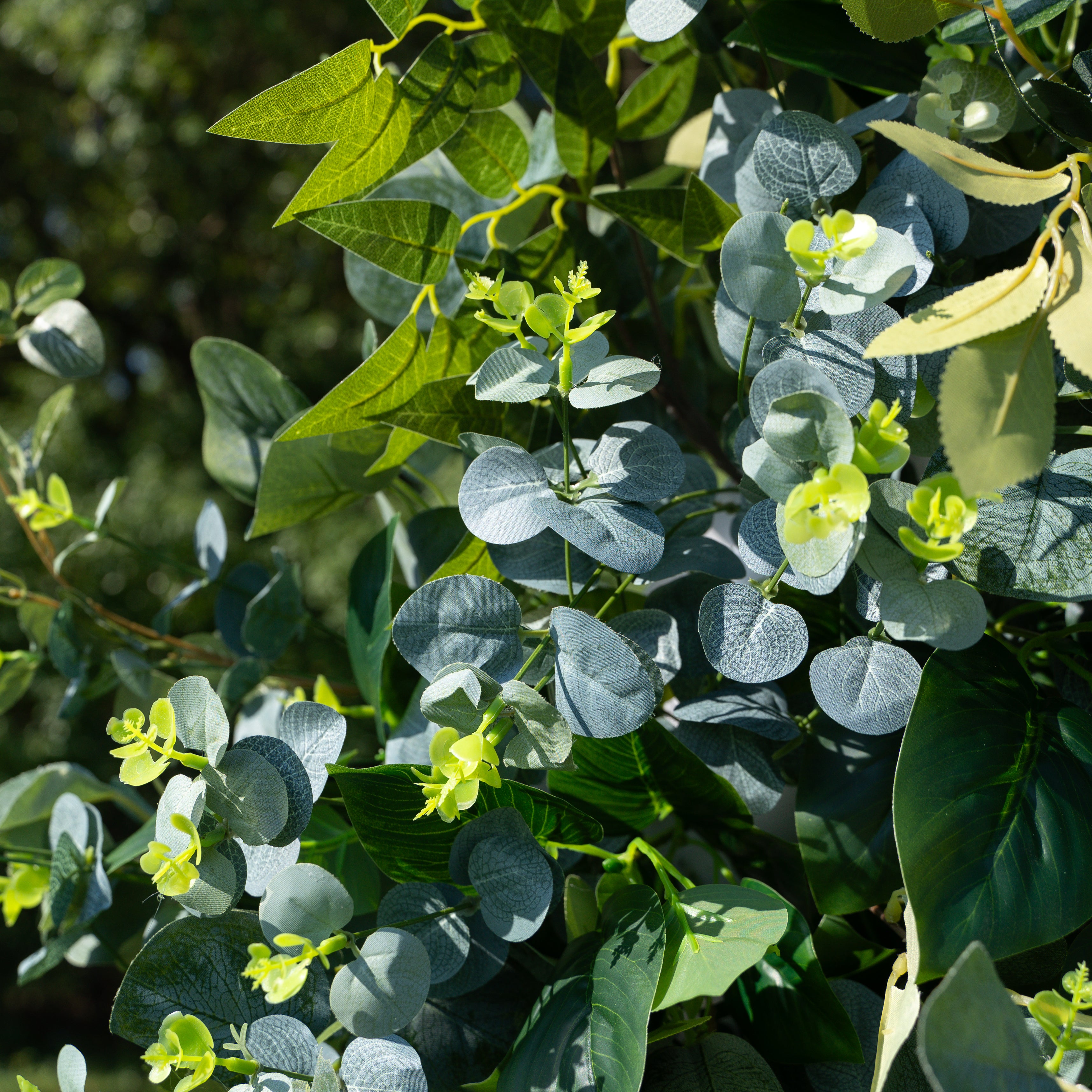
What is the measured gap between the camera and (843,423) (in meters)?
0.14

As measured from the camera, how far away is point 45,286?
1.07 feet

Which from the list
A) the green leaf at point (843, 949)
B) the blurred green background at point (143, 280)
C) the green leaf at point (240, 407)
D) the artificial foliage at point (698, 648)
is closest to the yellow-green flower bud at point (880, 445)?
the artificial foliage at point (698, 648)

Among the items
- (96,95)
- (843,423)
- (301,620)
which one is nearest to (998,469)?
(843,423)

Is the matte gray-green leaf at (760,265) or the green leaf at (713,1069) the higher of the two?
the matte gray-green leaf at (760,265)

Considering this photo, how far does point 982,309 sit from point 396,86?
0.13 m

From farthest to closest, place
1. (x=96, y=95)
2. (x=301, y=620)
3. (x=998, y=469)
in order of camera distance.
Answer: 1. (x=96, y=95)
2. (x=301, y=620)
3. (x=998, y=469)

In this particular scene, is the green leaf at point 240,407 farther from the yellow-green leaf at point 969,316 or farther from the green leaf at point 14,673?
the yellow-green leaf at point 969,316

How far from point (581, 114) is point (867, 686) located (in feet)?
0.54

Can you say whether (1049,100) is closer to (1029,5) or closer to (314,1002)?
(1029,5)

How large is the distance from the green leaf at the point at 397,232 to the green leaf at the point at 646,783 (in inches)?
4.6

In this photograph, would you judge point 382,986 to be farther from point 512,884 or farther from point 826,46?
point 826,46

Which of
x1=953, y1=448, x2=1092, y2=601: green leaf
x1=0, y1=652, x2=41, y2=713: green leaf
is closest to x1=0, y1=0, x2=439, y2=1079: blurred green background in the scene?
x1=0, y1=652, x2=41, y2=713: green leaf

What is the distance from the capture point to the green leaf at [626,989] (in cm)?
16

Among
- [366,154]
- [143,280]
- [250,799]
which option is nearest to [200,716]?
[250,799]
